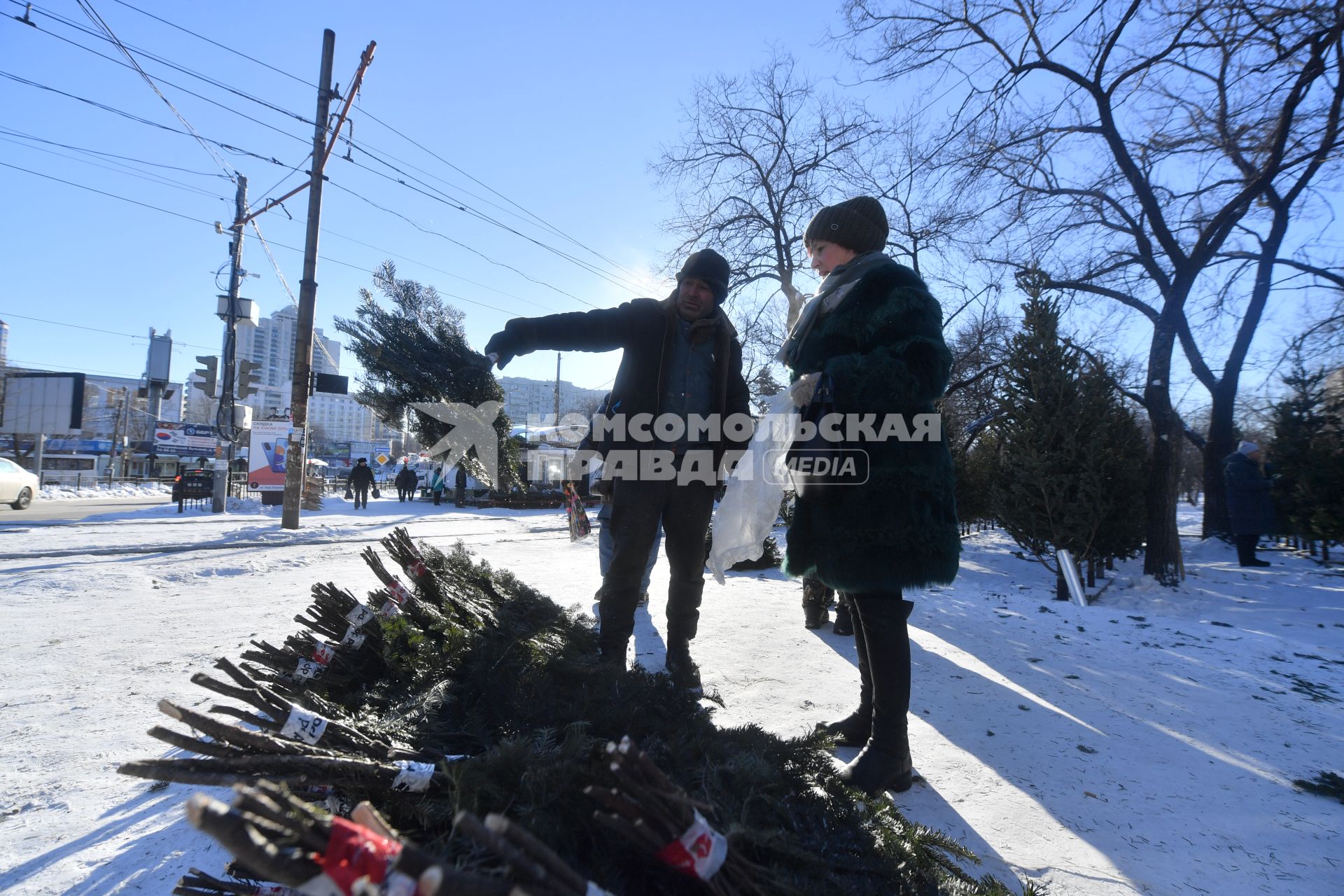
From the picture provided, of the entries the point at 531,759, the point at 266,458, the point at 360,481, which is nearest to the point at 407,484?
the point at 360,481

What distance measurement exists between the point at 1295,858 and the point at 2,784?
321cm

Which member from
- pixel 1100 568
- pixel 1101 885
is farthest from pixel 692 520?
pixel 1100 568

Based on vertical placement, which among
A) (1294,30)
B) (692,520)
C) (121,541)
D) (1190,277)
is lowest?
(121,541)

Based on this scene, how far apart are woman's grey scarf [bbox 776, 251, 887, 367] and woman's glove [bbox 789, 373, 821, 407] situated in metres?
0.18

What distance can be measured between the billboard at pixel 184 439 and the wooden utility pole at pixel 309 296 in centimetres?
3482

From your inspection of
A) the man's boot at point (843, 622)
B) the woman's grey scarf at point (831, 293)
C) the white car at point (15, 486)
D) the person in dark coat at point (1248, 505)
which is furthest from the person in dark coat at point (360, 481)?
the person in dark coat at point (1248, 505)

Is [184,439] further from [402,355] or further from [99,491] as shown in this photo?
[402,355]

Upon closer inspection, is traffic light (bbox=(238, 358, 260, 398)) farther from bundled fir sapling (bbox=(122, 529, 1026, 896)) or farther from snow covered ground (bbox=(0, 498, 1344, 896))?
bundled fir sapling (bbox=(122, 529, 1026, 896))

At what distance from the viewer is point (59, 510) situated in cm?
1612

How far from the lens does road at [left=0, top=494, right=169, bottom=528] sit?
1170 cm

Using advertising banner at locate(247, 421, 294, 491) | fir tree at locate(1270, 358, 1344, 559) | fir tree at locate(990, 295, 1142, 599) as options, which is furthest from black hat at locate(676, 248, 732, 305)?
advertising banner at locate(247, 421, 294, 491)

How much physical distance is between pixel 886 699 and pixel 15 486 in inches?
900

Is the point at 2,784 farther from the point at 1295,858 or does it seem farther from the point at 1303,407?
the point at 1303,407

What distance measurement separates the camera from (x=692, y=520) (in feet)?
8.95
